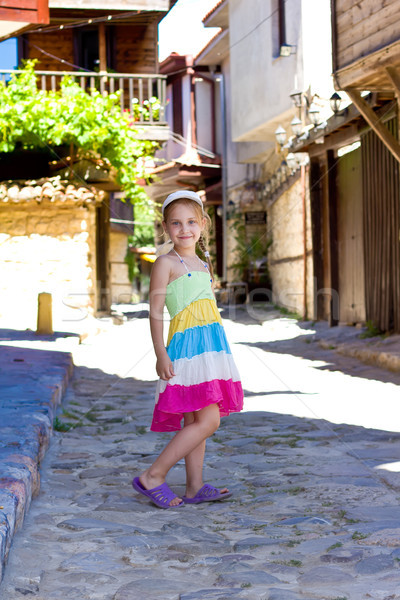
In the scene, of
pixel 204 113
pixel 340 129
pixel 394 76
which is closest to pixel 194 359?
pixel 394 76

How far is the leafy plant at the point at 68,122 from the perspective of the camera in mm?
13233

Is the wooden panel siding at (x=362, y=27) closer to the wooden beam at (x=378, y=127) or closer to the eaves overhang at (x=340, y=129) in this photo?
the wooden beam at (x=378, y=127)

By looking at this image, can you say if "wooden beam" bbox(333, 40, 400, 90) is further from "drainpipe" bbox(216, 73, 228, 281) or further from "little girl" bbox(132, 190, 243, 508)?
"drainpipe" bbox(216, 73, 228, 281)

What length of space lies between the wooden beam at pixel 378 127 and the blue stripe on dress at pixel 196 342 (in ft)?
17.9

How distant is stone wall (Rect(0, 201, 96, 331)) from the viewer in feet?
42.6

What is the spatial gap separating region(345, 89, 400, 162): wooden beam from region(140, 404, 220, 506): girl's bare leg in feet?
18.5

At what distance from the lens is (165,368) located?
323 centimetres

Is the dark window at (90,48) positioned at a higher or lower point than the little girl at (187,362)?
higher

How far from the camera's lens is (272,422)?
5301mm

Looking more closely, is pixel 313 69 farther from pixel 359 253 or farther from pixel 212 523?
pixel 212 523

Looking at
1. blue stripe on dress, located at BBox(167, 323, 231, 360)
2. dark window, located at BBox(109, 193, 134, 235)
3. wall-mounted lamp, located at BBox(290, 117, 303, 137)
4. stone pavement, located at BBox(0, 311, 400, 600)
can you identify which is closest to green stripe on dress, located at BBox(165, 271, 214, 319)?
blue stripe on dress, located at BBox(167, 323, 231, 360)

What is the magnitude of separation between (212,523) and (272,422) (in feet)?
7.50

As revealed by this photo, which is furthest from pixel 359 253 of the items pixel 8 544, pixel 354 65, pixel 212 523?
pixel 8 544

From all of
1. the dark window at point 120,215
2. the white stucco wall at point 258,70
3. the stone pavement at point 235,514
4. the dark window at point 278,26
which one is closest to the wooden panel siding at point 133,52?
the white stucco wall at point 258,70
